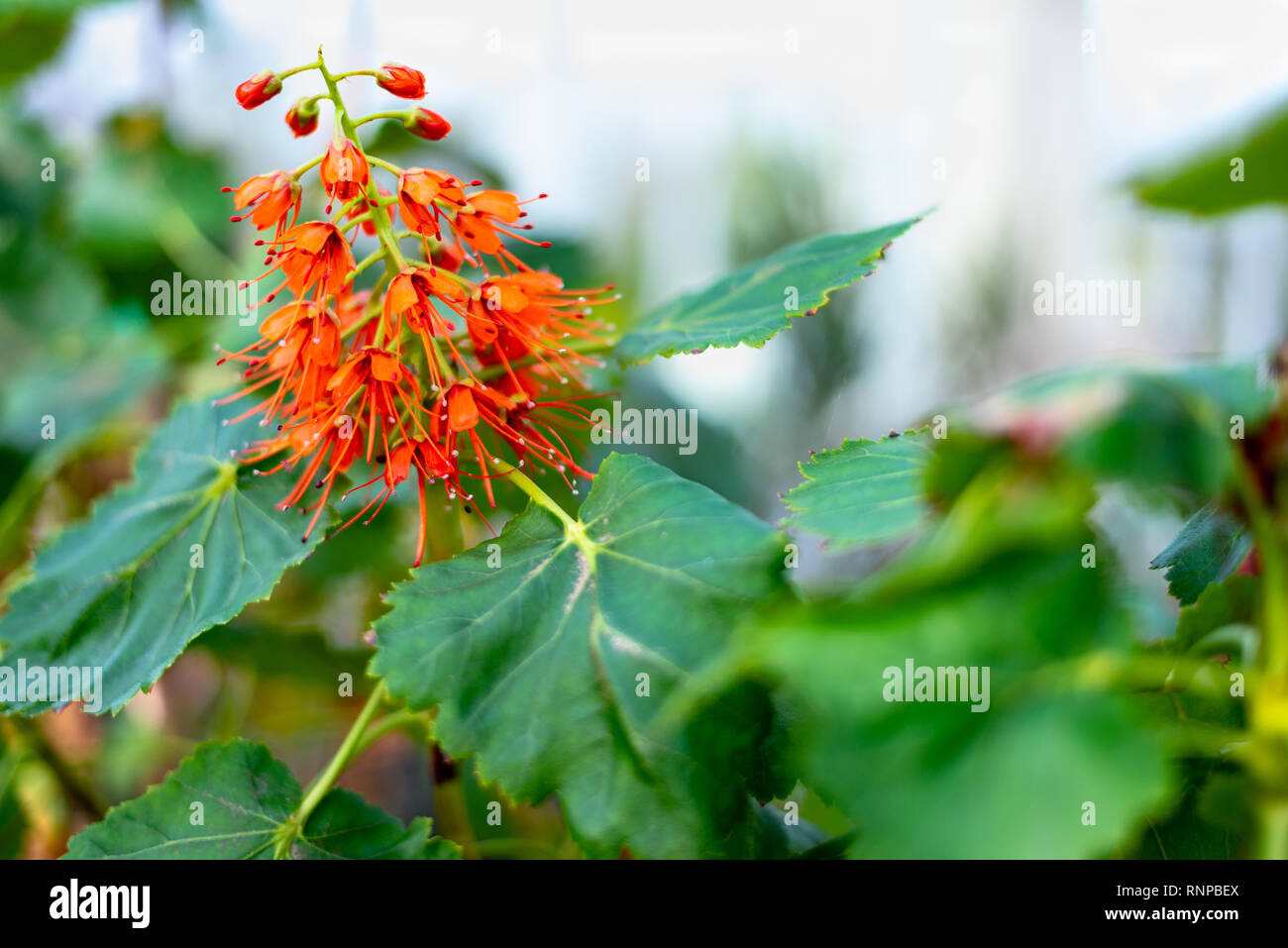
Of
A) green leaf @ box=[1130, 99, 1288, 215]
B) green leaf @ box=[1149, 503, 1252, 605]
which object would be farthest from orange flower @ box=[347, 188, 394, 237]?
green leaf @ box=[1149, 503, 1252, 605]

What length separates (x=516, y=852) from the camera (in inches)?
24.3

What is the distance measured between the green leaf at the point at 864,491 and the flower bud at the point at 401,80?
0.30m

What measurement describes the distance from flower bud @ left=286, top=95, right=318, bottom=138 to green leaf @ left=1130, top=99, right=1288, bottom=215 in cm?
40

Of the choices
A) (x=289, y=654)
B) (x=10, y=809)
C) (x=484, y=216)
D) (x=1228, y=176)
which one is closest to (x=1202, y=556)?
A: (x=1228, y=176)

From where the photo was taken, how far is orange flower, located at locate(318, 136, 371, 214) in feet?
1.41

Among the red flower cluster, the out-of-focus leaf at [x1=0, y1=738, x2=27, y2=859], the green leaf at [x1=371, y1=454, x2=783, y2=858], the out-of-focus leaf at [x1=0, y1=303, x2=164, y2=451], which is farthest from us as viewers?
the out-of-focus leaf at [x1=0, y1=303, x2=164, y2=451]

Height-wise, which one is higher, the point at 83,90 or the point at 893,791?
the point at 83,90

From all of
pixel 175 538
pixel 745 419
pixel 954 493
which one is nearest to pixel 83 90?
pixel 175 538

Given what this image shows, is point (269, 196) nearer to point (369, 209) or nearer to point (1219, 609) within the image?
point (369, 209)

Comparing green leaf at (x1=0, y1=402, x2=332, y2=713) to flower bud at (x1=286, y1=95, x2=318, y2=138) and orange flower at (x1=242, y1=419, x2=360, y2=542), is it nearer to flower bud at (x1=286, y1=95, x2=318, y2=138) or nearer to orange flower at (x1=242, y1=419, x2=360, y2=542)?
orange flower at (x1=242, y1=419, x2=360, y2=542)

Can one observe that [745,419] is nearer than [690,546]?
No

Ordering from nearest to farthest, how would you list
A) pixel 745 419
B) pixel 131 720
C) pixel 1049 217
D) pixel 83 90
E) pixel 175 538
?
1. pixel 175 538
2. pixel 131 720
3. pixel 83 90
4. pixel 745 419
5. pixel 1049 217

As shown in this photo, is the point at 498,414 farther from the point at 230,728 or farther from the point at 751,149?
the point at 751,149

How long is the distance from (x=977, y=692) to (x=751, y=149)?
2716mm
